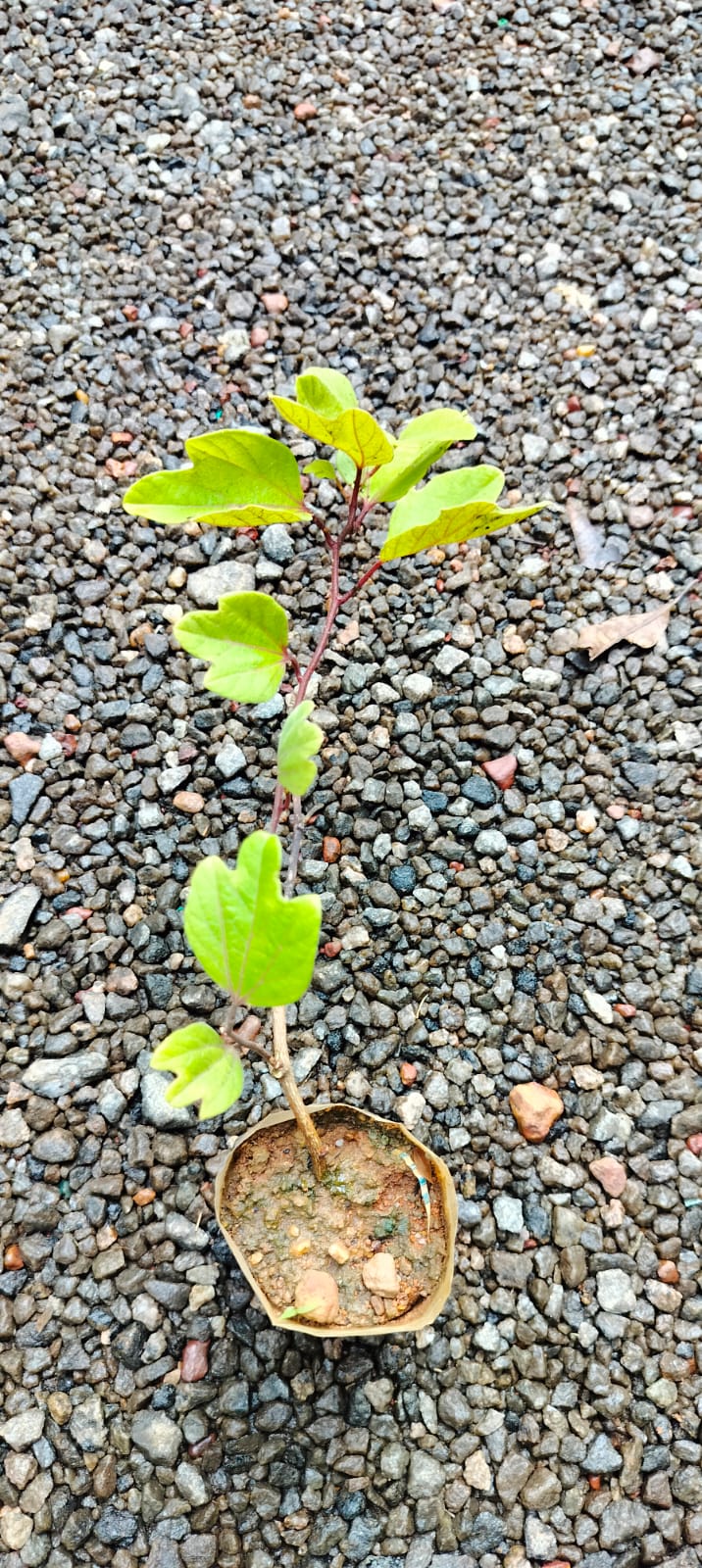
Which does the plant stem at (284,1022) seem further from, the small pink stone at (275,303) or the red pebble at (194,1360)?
the small pink stone at (275,303)

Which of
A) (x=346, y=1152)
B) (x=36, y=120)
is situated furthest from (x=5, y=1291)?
(x=36, y=120)

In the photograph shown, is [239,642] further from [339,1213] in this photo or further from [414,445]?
[339,1213]

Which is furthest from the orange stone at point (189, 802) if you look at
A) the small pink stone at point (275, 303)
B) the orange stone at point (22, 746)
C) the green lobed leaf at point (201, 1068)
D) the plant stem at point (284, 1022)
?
the small pink stone at point (275, 303)

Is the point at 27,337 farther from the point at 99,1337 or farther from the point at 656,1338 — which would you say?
the point at 656,1338

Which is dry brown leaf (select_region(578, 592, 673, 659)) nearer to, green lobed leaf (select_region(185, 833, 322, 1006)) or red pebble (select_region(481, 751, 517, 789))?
red pebble (select_region(481, 751, 517, 789))

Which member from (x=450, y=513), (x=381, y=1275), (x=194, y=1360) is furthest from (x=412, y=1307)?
(x=450, y=513)
